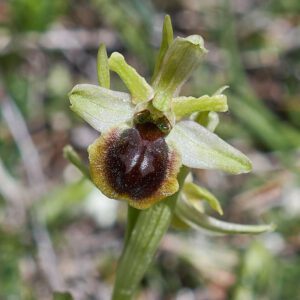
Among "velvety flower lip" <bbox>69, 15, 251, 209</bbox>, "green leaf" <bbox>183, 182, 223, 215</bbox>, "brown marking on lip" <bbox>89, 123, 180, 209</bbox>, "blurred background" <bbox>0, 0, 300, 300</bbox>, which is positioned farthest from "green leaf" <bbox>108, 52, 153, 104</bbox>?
"blurred background" <bbox>0, 0, 300, 300</bbox>

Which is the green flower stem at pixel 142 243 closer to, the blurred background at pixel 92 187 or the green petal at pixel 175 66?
the green petal at pixel 175 66

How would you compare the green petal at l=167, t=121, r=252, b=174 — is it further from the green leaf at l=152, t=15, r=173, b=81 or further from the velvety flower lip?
the green leaf at l=152, t=15, r=173, b=81

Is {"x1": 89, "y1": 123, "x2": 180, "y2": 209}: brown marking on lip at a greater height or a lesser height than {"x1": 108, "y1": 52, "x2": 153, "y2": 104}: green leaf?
lesser

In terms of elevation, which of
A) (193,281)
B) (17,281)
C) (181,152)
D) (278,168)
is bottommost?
(193,281)

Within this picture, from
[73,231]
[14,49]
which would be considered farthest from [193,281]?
[14,49]

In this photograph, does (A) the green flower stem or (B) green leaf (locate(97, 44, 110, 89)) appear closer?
(B) green leaf (locate(97, 44, 110, 89))

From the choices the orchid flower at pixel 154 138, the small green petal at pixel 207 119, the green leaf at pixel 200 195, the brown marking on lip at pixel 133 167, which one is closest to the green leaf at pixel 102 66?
the orchid flower at pixel 154 138

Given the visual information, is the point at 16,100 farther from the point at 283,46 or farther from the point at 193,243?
the point at 283,46
